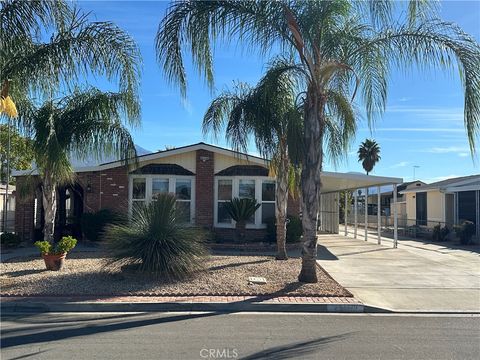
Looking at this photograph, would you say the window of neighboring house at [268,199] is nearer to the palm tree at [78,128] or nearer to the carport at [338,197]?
the carport at [338,197]

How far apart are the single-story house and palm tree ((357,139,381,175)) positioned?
127ft

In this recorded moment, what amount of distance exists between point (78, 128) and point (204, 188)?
662 cm

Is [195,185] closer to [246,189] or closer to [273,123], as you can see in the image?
[246,189]

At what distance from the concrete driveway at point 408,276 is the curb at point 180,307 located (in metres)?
0.80

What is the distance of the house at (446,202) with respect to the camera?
24312mm

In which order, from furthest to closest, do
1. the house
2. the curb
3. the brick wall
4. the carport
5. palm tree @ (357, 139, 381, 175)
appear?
1. palm tree @ (357, 139, 381, 175)
2. the house
3. the carport
4. the brick wall
5. the curb

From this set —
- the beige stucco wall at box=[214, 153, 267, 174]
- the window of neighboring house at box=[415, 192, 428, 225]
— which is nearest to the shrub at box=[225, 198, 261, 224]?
the beige stucco wall at box=[214, 153, 267, 174]

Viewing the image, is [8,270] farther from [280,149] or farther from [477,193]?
[477,193]

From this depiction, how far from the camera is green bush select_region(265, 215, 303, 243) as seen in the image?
1701 centimetres

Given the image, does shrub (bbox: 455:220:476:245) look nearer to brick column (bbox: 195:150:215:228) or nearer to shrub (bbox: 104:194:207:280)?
brick column (bbox: 195:150:215:228)

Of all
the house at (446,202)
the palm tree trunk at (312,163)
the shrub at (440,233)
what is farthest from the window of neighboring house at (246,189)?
the house at (446,202)

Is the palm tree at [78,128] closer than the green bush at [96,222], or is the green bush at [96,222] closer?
the palm tree at [78,128]

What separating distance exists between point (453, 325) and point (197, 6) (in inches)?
277

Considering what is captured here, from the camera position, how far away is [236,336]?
659cm
